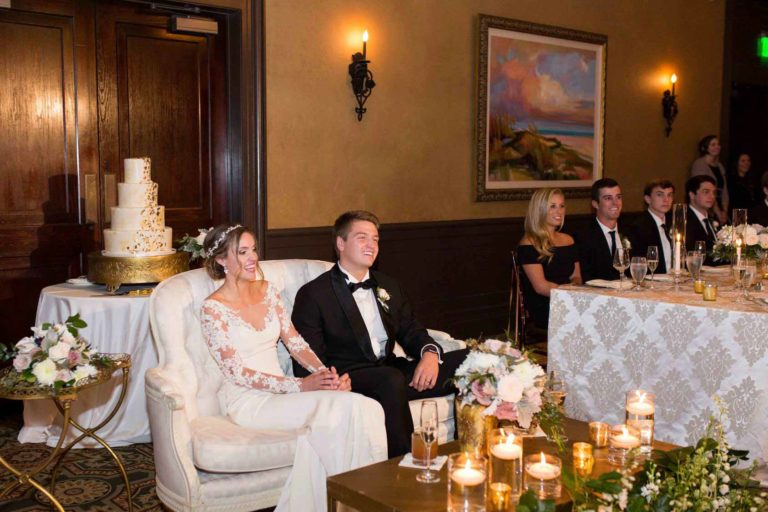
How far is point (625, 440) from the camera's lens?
2789 millimetres

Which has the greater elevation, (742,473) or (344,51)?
(344,51)

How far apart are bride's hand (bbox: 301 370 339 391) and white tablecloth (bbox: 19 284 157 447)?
1429 mm

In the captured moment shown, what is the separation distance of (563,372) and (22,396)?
2.63 meters

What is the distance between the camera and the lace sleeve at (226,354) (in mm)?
3533

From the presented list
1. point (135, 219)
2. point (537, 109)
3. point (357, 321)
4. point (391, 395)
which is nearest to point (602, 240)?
point (357, 321)

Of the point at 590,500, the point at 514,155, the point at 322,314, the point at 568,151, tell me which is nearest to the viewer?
the point at 590,500

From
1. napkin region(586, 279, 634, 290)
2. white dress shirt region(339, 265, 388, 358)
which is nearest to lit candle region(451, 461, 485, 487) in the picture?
white dress shirt region(339, 265, 388, 358)

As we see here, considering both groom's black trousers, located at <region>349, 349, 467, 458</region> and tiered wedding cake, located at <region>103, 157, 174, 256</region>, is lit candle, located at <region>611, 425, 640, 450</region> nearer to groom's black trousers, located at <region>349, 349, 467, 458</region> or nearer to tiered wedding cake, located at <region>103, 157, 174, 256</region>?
groom's black trousers, located at <region>349, 349, 467, 458</region>

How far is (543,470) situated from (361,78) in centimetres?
455

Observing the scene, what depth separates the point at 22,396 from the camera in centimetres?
319

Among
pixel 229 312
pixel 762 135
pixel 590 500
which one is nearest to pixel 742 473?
pixel 590 500

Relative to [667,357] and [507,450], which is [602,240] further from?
[507,450]

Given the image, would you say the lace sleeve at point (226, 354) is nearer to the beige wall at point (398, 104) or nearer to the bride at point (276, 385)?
the bride at point (276, 385)

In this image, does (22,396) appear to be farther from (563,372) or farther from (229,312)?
(563,372)
